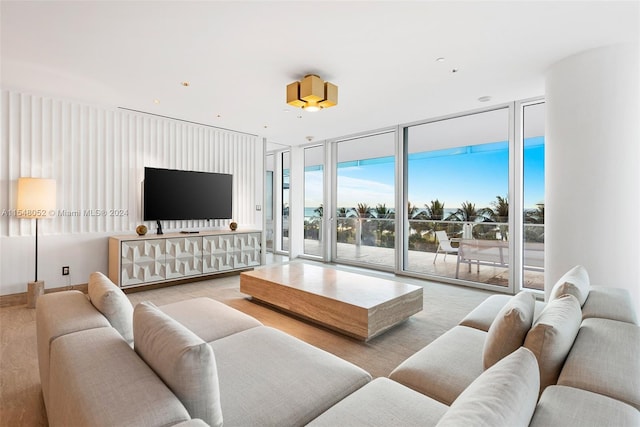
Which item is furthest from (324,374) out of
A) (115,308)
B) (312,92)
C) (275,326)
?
(312,92)

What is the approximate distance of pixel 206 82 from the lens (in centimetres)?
345

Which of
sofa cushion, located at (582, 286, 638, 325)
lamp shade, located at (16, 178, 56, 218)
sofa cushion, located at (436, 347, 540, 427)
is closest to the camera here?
sofa cushion, located at (436, 347, 540, 427)

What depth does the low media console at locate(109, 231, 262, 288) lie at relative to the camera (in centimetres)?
411

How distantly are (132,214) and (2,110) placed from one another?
183 cm

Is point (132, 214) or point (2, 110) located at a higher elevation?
point (2, 110)

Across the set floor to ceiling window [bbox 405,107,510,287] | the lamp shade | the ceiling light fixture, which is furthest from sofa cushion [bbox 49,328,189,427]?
floor to ceiling window [bbox 405,107,510,287]

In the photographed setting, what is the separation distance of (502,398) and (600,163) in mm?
3039

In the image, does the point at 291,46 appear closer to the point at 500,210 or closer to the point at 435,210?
the point at 435,210

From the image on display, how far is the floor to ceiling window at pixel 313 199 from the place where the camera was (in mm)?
6840

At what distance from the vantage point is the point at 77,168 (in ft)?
13.5

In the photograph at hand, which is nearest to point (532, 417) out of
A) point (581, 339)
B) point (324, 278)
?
point (581, 339)

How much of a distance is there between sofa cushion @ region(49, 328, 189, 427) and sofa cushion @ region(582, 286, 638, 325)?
2154 millimetres

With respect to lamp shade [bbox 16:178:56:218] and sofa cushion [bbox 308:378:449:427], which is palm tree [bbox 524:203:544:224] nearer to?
sofa cushion [bbox 308:378:449:427]

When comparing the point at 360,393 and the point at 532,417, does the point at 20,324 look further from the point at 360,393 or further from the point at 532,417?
the point at 532,417
